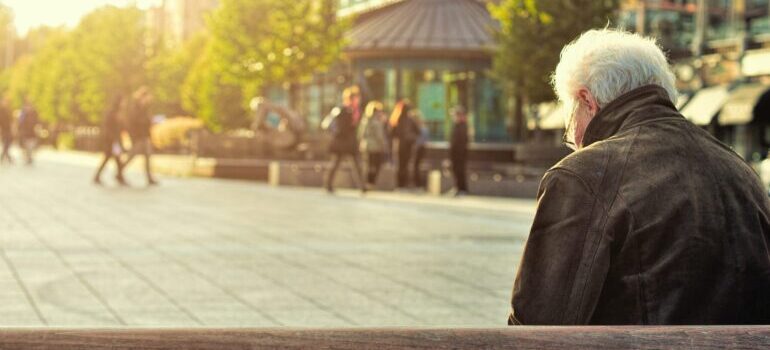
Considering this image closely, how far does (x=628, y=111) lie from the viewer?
3602mm

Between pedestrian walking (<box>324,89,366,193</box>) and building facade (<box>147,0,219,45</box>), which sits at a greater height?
building facade (<box>147,0,219,45</box>)

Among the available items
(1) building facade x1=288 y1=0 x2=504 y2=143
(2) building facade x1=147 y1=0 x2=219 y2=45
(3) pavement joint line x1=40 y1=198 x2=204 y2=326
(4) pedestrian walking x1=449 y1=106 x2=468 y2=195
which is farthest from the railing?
(2) building facade x1=147 y1=0 x2=219 y2=45

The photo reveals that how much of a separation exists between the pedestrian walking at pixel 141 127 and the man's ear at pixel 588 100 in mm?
24701

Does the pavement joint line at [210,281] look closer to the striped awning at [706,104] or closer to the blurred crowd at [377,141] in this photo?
the blurred crowd at [377,141]

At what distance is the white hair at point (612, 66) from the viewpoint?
360 centimetres

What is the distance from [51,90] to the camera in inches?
3226

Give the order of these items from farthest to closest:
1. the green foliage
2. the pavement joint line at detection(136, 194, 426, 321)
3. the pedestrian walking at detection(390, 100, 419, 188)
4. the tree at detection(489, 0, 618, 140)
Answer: the green foliage, the tree at detection(489, 0, 618, 140), the pedestrian walking at detection(390, 100, 419, 188), the pavement joint line at detection(136, 194, 426, 321)

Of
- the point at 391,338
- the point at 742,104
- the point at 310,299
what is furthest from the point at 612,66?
the point at 742,104

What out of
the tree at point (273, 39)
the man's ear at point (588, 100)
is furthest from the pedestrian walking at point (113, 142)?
the man's ear at point (588, 100)

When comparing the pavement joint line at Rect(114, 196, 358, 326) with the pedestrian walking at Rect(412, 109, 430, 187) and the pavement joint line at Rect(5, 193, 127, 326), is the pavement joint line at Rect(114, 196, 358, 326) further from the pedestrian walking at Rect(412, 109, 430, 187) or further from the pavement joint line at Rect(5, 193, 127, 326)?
the pedestrian walking at Rect(412, 109, 430, 187)

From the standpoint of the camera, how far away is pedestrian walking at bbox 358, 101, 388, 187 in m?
27.3

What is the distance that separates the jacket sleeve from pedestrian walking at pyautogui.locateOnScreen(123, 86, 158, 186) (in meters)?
25.0

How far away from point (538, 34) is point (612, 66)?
3025cm

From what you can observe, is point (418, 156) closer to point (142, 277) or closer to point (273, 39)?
point (273, 39)
